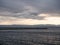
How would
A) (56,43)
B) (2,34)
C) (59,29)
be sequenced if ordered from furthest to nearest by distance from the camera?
(59,29) < (2,34) < (56,43)

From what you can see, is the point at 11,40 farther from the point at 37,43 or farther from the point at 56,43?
the point at 56,43

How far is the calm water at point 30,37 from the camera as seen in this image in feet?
15.8

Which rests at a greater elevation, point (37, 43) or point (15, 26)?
point (15, 26)

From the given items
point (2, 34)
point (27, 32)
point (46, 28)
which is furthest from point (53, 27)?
point (2, 34)

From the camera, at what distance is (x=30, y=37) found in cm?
524

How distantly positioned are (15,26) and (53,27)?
1.31 metres

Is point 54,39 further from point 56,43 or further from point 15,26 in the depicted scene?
point 15,26

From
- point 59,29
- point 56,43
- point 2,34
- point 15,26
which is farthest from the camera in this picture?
point 15,26

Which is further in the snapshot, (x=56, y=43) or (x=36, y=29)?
(x=36, y=29)

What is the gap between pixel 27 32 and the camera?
222 inches

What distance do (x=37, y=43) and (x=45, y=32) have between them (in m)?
0.82

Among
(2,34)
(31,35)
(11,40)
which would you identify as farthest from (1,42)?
(31,35)

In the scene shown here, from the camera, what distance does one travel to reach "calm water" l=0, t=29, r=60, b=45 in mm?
4809

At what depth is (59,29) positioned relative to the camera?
570cm
